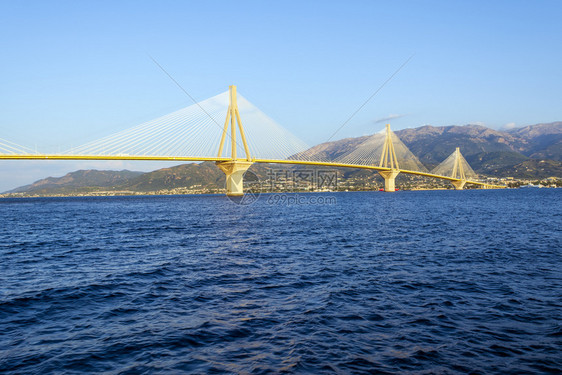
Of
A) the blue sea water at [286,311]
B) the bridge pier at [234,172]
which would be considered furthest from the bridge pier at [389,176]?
the blue sea water at [286,311]

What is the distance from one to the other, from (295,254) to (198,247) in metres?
5.96

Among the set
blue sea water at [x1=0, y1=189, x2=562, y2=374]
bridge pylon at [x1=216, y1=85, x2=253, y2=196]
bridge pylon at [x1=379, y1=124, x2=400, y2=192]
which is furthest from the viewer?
bridge pylon at [x1=379, y1=124, x2=400, y2=192]

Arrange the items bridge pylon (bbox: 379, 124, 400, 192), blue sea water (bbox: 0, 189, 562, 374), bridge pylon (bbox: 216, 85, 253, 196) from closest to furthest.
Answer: blue sea water (bbox: 0, 189, 562, 374) → bridge pylon (bbox: 216, 85, 253, 196) → bridge pylon (bbox: 379, 124, 400, 192)

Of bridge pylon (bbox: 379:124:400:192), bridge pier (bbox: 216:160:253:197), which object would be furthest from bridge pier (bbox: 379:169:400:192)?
bridge pier (bbox: 216:160:253:197)

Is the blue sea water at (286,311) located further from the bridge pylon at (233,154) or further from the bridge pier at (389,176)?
the bridge pier at (389,176)

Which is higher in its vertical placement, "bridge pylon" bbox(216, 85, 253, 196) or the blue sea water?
"bridge pylon" bbox(216, 85, 253, 196)

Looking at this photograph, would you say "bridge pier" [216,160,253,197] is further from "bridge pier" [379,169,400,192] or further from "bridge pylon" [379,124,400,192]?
"bridge pier" [379,169,400,192]

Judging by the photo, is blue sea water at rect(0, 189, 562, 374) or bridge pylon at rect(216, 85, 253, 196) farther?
bridge pylon at rect(216, 85, 253, 196)

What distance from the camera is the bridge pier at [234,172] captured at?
79.8m

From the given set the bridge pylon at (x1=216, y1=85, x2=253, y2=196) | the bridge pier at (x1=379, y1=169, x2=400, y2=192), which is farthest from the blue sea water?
the bridge pier at (x1=379, y1=169, x2=400, y2=192)

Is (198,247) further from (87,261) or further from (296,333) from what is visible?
(296,333)

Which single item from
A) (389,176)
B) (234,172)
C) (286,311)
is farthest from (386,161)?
(286,311)

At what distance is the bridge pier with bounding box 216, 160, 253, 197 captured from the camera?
79.8m

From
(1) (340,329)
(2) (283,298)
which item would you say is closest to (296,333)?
(1) (340,329)
